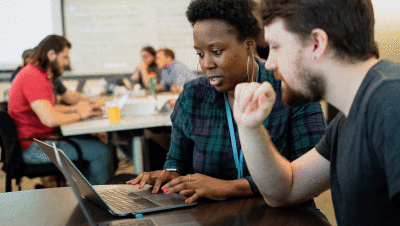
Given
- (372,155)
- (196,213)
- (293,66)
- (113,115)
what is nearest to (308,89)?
(293,66)

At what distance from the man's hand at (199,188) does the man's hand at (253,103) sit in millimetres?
213

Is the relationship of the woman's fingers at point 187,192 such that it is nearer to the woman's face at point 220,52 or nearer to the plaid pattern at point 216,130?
the plaid pattern at point 216,130

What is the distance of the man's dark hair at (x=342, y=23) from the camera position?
750 mm

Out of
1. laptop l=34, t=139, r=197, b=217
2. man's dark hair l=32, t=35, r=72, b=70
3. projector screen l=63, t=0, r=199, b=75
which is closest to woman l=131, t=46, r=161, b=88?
projector screen l=63, t=0, r=199, b=75

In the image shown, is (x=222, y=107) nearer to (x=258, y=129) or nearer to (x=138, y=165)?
(x=258, y=129)

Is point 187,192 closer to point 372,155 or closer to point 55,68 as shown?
point 372,155

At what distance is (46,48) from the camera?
2.97 m

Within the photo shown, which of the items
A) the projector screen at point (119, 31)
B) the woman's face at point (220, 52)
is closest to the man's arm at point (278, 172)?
the woman's face at point (220, 52)

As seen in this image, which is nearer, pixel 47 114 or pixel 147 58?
pixel 47 114

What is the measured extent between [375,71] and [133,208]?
64cm

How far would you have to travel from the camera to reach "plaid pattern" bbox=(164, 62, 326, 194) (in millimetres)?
1278

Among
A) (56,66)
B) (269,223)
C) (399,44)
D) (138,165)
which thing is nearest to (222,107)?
(269,223)

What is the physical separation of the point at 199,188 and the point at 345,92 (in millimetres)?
476

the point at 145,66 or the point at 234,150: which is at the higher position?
the point at 145,66
